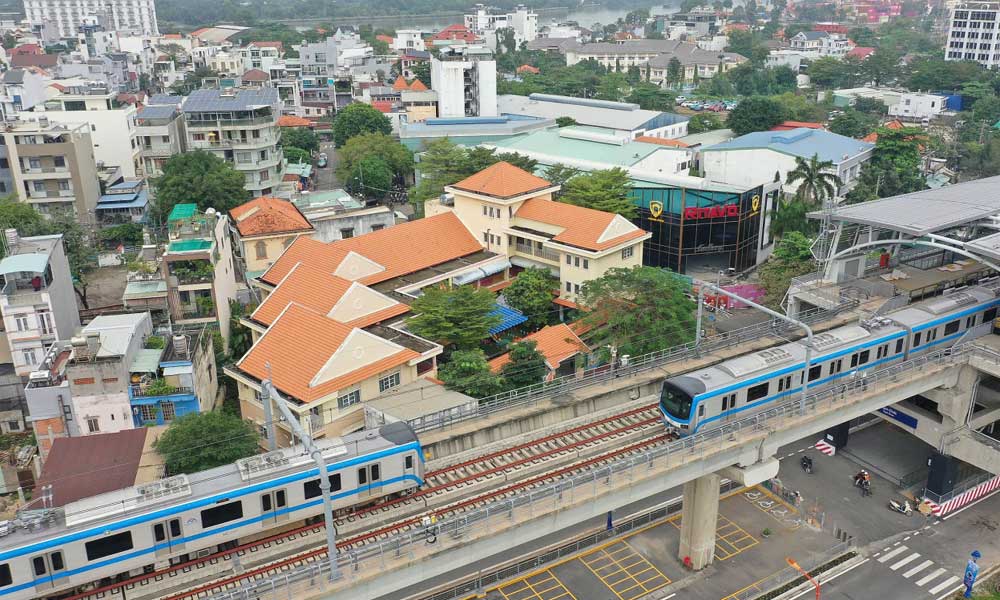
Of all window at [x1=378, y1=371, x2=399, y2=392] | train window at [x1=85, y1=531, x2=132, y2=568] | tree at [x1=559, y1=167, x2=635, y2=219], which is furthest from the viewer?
tree at [x1=559, y1=167, x2=635, y2=219]

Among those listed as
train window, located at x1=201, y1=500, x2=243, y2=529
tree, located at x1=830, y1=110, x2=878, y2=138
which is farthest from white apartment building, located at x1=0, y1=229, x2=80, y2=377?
tree, located at x1=830, y1=110, x2=878, y2=138

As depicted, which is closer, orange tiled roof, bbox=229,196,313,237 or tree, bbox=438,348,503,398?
tree, bbox=438,348,503,398

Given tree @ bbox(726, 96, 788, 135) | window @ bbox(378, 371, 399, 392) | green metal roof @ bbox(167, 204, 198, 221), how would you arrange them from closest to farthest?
window @ bbox(378, 371, 399, 392)
green metal roof @ bbox(167, 204, 198, 221)
tree @ bbox(726, 96, 788, 135)

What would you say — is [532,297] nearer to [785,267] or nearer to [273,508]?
[785,267]

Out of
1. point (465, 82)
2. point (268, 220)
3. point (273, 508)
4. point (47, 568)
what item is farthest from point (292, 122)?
point (47, 568)

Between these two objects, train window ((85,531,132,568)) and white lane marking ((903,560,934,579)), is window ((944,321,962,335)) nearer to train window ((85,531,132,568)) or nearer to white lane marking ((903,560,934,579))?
white lane marking ((903,560,934,579))

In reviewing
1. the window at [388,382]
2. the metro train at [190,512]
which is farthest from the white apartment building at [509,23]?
the metro train at [190,512]
